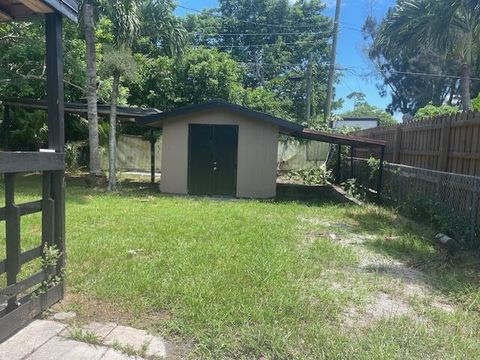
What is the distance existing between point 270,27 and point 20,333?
118ft

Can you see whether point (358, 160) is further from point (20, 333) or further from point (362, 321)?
point (20, 333)

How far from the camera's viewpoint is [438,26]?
12.9 m

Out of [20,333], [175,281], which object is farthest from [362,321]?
[20,333]

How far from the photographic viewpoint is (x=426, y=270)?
5387mm

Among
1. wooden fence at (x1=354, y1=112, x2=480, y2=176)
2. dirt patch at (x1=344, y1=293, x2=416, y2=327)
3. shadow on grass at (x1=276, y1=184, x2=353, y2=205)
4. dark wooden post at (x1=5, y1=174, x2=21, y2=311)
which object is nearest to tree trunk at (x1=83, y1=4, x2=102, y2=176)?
shadow on grass at (x1=276, y1=184, x2=353, y2=205)

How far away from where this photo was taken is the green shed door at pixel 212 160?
12422mm

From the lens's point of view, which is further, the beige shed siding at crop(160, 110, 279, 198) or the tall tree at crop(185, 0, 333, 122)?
the tall tree at crop(185, 0, 333, 122)

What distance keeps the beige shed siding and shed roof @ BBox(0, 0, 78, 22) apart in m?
8.29

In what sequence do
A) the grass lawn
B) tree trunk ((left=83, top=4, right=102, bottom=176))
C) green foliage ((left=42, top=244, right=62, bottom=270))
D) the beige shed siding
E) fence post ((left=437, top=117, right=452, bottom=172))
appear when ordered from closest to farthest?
the grass lawn
green foliage ((left=42, top=244, right=62, bottom=270))
fence post ((left=437, top=117, right=452, bottom=172))
tree trunk ((left=83, top=4, right=102, bottom=176))
the beige shed siding

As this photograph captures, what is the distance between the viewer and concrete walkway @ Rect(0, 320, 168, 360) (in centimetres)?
303

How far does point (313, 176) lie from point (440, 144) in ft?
33.4

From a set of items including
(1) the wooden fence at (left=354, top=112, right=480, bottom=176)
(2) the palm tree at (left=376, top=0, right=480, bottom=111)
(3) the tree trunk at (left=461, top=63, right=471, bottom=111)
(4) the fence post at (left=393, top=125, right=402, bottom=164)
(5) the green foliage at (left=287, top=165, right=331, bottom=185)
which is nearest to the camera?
(1) the wooden fence at (left=354, top=112, right=480, bottom=176)

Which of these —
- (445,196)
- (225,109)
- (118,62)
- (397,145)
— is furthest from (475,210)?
(118,62)

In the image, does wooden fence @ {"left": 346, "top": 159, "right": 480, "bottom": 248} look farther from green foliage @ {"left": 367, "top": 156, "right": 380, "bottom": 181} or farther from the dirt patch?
the dirt patch
